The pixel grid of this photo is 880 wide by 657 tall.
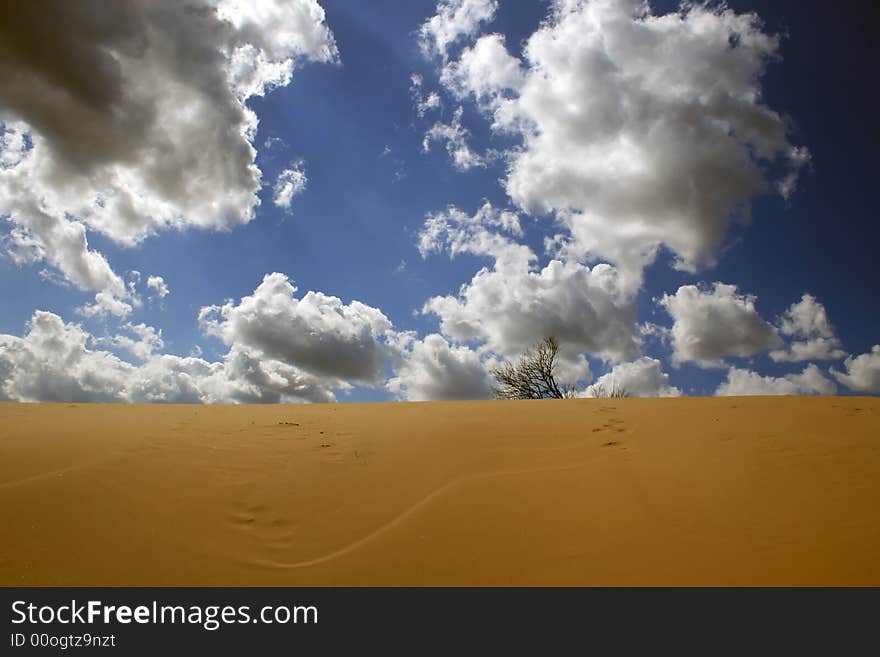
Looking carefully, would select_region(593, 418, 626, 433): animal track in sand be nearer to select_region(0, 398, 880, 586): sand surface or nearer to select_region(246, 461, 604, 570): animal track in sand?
select_region(0, 398, 880, 586): sand surface

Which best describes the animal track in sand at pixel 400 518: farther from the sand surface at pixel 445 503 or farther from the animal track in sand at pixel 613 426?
the animal track in sand at pixel 613 426

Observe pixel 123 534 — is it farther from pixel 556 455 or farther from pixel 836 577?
pixel 836 577

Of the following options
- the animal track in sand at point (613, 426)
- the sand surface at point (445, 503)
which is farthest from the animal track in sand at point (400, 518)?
the animal track in sand at point (613, 426)

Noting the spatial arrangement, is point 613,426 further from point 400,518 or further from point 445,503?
point 400,518

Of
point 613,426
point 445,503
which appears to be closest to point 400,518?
point 445,503

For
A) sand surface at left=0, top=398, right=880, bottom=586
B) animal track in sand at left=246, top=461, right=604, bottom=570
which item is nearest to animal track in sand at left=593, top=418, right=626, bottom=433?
sand surface at left=0, top=398, right=880, bottom=586

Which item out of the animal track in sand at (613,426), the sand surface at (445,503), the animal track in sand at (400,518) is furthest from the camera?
Result: the animal track in sand at (613,426)

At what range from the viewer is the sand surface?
9.04 feet

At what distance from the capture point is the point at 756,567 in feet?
8.63

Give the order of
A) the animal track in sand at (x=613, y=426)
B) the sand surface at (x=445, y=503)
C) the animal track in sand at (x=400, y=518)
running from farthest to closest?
the animal track in sand at (x=613, y=426), the animal track in sand at (x=400, y=518), the sand surface at (x=445, y=503)

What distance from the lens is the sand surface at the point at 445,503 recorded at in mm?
2756
